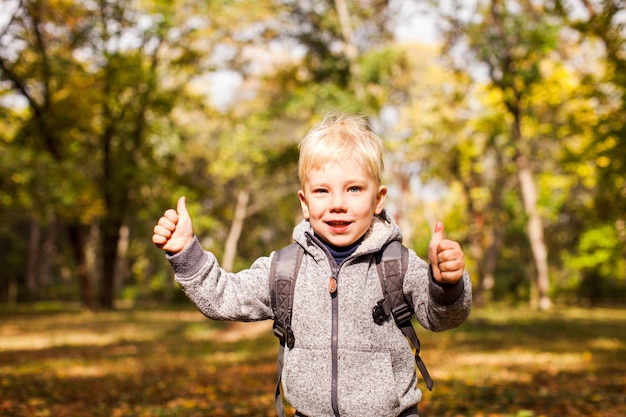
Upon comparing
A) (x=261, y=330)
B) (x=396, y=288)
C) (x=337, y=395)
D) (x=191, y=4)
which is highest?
(x=191, y=4)

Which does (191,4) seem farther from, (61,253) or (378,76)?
(61,253)

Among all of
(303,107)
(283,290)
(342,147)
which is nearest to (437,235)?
(342,147)

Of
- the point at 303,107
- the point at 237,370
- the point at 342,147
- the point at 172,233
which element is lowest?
the point at 237,370

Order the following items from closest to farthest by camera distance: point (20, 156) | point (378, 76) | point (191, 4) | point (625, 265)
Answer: point (20, 156) → point (378, 76) → point (191, 4) → point (625, 265)

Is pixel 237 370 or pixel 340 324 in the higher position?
pixel 340 324

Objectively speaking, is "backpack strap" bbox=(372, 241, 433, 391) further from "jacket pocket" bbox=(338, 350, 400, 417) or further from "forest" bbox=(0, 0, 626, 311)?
"forest" bbox=(0, 0, 626, 311)

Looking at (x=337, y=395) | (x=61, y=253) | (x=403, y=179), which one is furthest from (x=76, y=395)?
(x=61, y=253)

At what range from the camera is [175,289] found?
39.7 meters

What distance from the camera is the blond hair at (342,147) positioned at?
2.81m

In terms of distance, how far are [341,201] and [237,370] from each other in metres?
9.46

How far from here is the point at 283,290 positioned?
282 cm

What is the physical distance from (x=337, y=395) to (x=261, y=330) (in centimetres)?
1647

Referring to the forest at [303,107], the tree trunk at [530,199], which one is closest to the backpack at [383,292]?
the forest at [303,107]

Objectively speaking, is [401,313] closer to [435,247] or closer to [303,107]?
[435,247]
